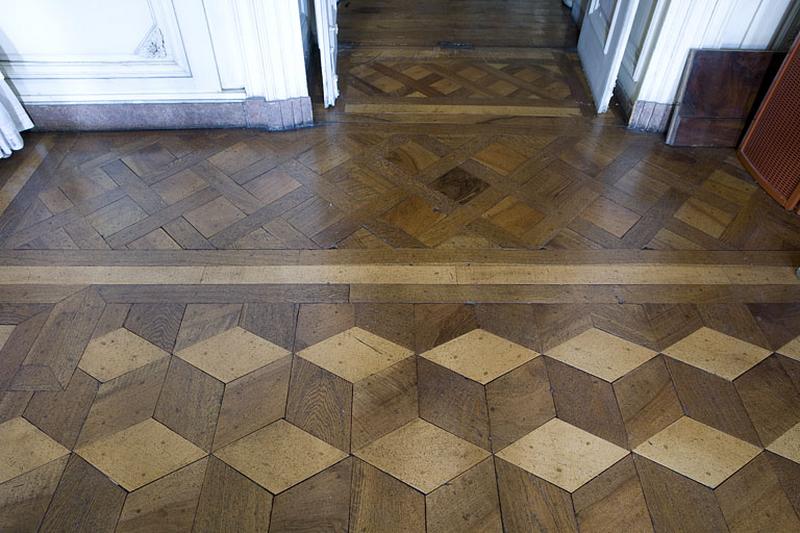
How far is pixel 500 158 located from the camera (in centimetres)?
211

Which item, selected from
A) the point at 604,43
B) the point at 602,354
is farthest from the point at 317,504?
the point at 604,43

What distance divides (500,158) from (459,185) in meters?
0.26

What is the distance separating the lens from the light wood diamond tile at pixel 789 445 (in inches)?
48.2

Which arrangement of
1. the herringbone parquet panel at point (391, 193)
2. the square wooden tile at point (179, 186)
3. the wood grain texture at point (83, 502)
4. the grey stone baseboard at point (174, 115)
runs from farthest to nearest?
1. the grey stone baseboard at point (174, 115)
2. the square wooden tile at point (179, 186)
3. the herringbone parquet panel at point (391, 193)
4. the wood grain texture at point (83, 502)

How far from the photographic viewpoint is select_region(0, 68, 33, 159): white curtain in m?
2.00

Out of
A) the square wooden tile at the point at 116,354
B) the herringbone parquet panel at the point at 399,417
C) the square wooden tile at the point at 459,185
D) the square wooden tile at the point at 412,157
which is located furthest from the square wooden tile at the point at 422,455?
the square wooden tile at the point at 412,157

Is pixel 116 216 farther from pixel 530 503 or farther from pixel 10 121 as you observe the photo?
pixel 530 503

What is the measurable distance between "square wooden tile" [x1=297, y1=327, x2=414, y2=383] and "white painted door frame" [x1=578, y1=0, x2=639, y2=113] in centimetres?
157

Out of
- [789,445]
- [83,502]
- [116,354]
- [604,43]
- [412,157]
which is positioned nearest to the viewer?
[83,502]

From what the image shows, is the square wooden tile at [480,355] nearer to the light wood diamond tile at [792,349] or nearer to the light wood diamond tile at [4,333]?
the light wood diamond tile at [792,349]

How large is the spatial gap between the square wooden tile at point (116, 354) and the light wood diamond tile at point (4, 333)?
226 millimetres

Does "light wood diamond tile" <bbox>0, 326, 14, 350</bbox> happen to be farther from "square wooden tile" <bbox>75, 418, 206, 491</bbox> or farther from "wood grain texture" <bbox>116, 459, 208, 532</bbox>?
"wood grain texture" <bbox>116, 459, 208, 532</bbox>

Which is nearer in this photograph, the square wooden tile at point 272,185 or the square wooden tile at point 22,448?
the square wooden tile at point 22,448

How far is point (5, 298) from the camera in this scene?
1553mm
